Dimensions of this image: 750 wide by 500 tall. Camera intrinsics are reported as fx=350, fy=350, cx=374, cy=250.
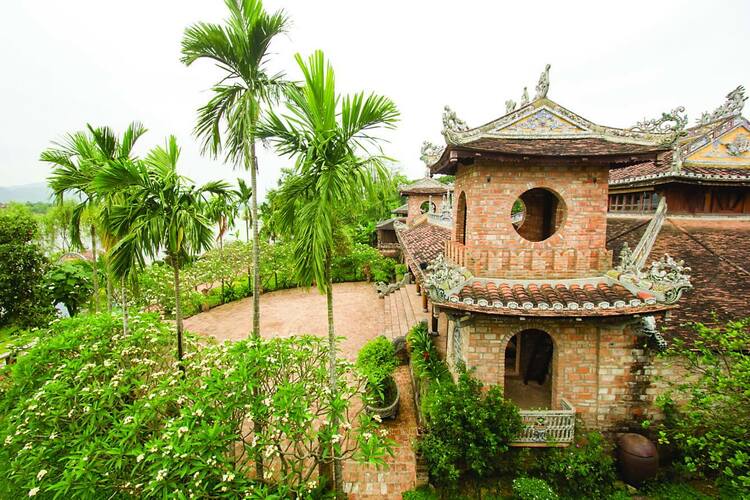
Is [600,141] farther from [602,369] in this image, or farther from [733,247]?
[733,247]

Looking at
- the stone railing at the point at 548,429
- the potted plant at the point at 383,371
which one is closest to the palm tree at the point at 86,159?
the potted plant at the point at 383,371

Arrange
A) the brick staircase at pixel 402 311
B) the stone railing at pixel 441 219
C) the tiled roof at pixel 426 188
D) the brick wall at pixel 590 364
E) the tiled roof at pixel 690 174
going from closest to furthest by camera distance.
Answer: the brick wall at pixel 590 364 → the tiled roof at pixel 690 174 → the brick staircase at pixel 402 311 → the stone railing at pixel 441 219 → the tiled roof at pixel 426 188

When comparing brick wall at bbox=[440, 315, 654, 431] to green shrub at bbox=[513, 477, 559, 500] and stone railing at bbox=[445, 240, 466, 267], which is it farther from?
green shrub at bbox=[513, 477, 559, 500]

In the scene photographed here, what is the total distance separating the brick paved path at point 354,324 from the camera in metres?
7.72

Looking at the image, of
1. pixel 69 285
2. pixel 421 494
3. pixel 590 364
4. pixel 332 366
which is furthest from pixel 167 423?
pixel 69 285

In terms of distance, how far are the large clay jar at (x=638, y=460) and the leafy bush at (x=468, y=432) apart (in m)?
2.39

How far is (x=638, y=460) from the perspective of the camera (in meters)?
7.01

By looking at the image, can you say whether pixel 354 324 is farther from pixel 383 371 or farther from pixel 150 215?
pixel 150 215

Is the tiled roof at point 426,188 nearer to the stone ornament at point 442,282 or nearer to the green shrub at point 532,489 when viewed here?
the stone ornament at point 442,282

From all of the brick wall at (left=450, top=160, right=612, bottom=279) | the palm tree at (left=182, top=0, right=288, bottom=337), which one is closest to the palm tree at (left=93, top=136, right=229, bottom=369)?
the palm tree at (left=182, top=0, right=288, bottom=337)

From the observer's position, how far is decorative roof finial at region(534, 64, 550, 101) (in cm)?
774

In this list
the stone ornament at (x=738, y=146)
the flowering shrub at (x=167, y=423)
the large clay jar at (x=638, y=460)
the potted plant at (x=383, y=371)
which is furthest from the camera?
the stone ornament at (x=738, y=146)

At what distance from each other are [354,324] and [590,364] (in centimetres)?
1194

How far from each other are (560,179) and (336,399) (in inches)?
247
